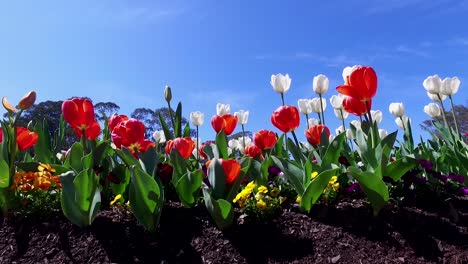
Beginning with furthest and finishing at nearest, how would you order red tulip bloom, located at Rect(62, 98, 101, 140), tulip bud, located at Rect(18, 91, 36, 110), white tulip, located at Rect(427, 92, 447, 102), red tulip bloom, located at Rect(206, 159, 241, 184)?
1. white tulip, located at Rect(427, 92, 447, 102)
2. red tulip bloom, located at Rect(62, 98, 101, 140)
3. tulip bud, located at Rect(18, 91, 36, 110)
4. red tulip bloom, located at Rect(206, 159, 241, 184)

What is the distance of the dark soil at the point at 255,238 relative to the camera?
88.7 inches

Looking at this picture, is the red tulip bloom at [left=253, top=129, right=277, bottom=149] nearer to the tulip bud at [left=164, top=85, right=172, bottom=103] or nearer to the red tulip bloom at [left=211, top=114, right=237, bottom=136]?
the red tulip bloom at [left=211, top=114, right=237, bottom=136]

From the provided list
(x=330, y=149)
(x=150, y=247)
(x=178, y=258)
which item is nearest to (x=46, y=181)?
(x=150, y=247)

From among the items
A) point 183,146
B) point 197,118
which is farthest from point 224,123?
point 197,118

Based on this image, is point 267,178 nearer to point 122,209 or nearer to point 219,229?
point 219,229

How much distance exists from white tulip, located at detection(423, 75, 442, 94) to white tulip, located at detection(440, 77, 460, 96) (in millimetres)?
34

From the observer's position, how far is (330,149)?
2834 millimetres

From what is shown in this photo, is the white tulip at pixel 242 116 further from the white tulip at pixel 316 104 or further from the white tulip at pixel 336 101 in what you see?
the white tulip at pixel 336 101

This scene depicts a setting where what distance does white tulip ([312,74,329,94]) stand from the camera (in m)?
3.66

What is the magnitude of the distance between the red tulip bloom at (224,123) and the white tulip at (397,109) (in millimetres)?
1336

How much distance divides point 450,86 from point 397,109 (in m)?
0.53

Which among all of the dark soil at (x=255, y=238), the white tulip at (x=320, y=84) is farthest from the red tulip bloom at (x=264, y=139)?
the dark soil at (x=255, y=238)

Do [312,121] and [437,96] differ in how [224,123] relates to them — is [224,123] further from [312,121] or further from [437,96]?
[437,96]

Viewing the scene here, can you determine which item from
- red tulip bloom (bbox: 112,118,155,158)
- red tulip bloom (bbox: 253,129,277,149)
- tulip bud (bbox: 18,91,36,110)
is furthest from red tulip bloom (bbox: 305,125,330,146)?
tulip bud (bbox: 18,91,36,110)
